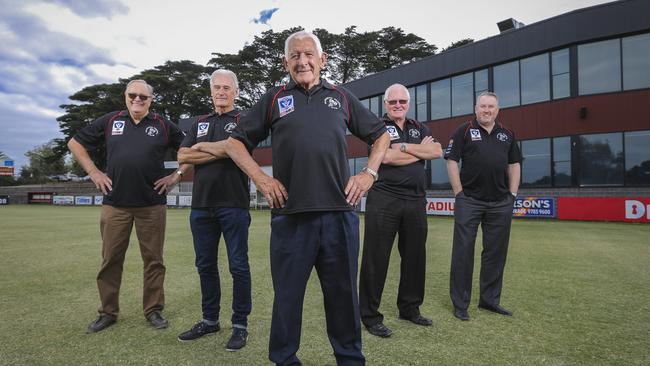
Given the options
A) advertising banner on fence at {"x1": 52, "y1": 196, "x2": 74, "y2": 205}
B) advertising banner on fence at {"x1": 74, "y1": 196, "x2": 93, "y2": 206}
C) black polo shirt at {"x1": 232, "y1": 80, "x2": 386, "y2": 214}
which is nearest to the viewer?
black polo shirt at {"x1": 232, "y1": 80, "x2": 386, "y2": 214}

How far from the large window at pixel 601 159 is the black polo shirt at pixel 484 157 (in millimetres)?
15948

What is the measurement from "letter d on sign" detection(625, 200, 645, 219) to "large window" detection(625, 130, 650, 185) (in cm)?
241

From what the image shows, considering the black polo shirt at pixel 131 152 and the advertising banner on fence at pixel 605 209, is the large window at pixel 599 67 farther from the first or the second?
the black polo shirt at pixel 131 152

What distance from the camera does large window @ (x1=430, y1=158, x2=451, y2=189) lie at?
22172 millimetres

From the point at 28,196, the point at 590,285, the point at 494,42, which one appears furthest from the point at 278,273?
the point at 28,196

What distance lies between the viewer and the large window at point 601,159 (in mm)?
16672

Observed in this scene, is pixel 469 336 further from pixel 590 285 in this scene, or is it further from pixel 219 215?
pixel 590 285

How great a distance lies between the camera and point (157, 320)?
3.70 metres

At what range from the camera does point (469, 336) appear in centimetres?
341

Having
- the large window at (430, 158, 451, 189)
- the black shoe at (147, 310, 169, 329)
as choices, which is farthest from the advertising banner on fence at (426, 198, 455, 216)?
the black shoe at (147, 310, 169, 329)

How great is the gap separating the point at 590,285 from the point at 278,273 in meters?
4.77

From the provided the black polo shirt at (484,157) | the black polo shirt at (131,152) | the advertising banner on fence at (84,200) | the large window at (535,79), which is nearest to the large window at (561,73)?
the large window at (535,79)

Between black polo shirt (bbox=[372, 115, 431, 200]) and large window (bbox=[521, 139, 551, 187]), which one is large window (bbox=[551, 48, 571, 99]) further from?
black polo shirt (bbox=[372, 115, 431, 200])

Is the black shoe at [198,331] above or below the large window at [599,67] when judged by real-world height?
below
